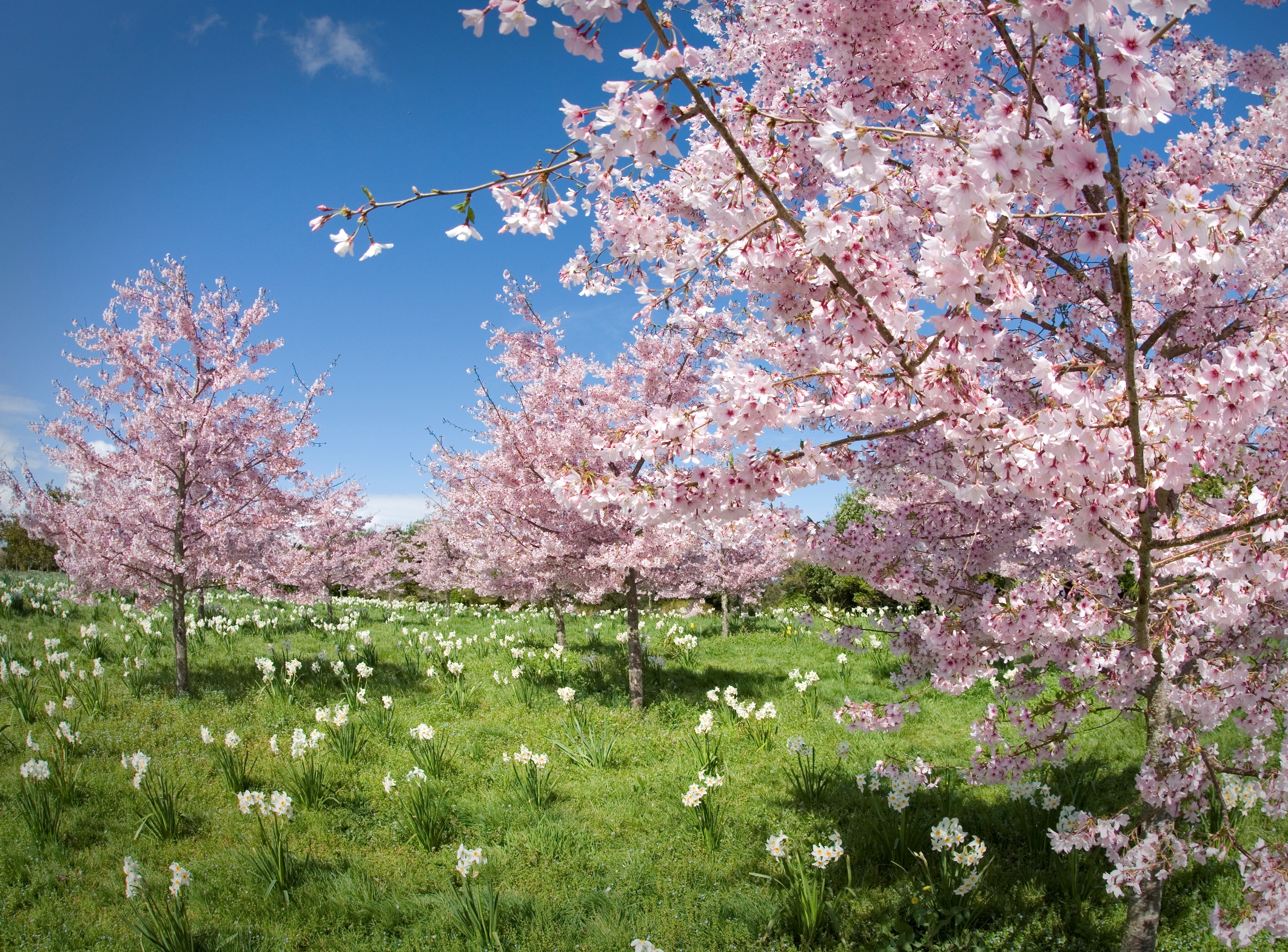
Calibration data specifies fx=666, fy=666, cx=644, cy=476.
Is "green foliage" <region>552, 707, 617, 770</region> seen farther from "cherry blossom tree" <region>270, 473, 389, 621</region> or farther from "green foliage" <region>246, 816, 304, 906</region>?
"cherry blossom tree" <region>270, 473, 389, 621</region>

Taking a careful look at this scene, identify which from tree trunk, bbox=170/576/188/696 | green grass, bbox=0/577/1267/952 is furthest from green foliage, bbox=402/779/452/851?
tree trunk, bbox=170/576/188/696

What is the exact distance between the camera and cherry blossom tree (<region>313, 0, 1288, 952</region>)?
82.4 inches

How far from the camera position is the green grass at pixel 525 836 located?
3.87 m

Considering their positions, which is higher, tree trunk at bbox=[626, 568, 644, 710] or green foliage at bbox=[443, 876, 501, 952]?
tree trunk at bbox=[626, 568, 644, 710]

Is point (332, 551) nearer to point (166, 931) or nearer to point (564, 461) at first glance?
point (564, 461)

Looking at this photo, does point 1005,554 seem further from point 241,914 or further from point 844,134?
point 241,914

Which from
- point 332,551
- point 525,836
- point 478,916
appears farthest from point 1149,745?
point 332,551

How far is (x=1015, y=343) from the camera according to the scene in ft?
13.3

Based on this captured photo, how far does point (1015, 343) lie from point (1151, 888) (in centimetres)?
292

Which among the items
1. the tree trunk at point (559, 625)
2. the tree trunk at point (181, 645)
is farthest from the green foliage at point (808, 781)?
the tree trunk at point (181, 645)

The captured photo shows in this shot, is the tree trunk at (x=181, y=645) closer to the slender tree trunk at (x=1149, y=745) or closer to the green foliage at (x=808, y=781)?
the green foliage at (x=808, y=781)

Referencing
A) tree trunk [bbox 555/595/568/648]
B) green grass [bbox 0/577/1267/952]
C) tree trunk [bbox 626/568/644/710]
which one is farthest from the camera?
tree trunk [bbox 555/595/568/648]

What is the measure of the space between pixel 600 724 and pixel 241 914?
4094 mm

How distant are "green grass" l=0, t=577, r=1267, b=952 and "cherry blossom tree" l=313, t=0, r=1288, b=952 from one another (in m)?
1.14
